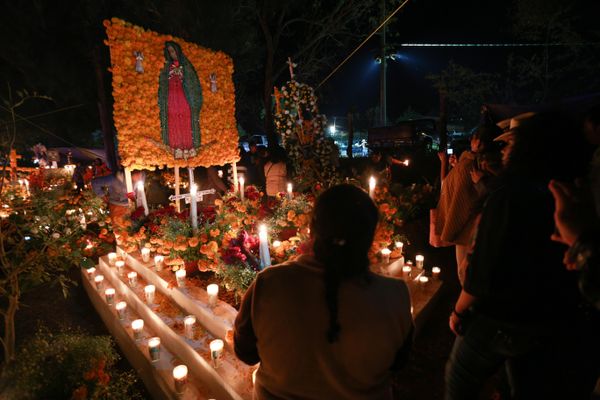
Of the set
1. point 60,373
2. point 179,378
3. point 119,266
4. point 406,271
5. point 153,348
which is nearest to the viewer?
point 60,373

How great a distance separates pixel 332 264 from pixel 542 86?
19.1 metres

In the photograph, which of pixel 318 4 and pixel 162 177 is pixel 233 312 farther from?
pixel 318 4

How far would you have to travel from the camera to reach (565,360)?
55.5 inches

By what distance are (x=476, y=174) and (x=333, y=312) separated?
98.4 inches

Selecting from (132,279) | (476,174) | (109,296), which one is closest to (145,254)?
(132,279)

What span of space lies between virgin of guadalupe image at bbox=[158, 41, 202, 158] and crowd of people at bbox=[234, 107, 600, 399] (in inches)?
169

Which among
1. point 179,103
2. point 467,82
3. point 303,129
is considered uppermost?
point 467,82

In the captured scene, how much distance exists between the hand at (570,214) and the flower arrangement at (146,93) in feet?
15.5

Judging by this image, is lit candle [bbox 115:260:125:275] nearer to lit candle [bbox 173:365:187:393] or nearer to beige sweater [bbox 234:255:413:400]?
lit candle [bbox 173:365:187:393]

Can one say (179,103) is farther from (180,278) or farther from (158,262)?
(180,278)

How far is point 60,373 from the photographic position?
7.48ft

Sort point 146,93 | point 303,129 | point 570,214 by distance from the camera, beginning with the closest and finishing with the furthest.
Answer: point 570,214
point 146,93
point 303,129

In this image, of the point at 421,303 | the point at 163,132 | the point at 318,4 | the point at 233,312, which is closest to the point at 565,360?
the point at 421,303

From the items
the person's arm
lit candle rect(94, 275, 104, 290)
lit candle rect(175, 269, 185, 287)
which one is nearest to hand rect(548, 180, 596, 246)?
the person's arm
